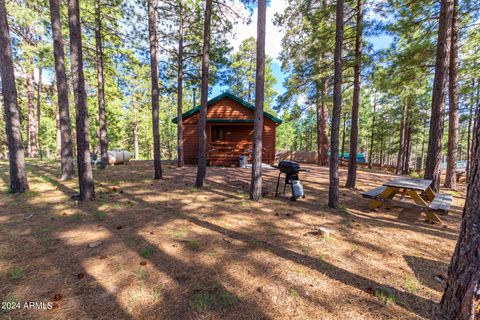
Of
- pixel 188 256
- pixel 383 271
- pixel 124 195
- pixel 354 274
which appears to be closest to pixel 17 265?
pixel 188 256

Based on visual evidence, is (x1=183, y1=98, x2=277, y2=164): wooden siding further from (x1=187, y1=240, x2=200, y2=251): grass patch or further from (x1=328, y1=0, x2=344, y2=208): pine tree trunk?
(x1=187, y1=240, x2=200, y2=251): grass patch

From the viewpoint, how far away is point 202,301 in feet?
6.72

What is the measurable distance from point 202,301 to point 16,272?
244 centimetres

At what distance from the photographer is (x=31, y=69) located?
16188 mm

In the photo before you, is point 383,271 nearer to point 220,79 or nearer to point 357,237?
point 357,237

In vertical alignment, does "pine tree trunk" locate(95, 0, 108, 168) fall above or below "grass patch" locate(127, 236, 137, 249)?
above

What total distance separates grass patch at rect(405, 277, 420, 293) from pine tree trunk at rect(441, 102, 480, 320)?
36cm

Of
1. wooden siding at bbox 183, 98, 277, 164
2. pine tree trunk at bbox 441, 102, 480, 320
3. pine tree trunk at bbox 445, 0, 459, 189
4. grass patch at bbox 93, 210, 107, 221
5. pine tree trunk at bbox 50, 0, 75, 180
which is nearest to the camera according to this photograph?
pine tree trunk at bbox 441, 102, 480, 320

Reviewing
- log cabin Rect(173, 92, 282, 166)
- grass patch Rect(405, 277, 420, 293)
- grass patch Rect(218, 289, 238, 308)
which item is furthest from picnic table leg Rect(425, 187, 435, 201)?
log cabin Rect(173, 92, 282, 166)

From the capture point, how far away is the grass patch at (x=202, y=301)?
197 cm

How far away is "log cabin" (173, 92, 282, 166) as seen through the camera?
47.0 ft

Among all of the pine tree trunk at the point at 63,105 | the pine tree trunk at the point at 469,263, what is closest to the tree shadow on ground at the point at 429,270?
the pine tree trunk at the point at 469,263

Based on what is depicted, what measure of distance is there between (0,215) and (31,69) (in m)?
19.1

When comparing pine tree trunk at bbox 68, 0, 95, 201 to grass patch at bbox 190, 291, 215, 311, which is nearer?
grass patch at bbox 190, 291, 215, 311
